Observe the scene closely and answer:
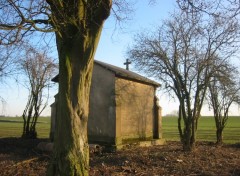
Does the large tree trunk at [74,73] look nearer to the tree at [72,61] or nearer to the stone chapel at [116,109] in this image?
the tree at [72,61]

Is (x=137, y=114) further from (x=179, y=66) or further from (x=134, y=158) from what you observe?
(x=134, y=158)

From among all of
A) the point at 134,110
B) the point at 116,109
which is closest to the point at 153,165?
the point at 116,109

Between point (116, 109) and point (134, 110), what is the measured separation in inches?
83.5

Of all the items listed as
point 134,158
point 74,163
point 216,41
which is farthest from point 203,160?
point 74,163

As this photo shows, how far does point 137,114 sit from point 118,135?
8.74ft

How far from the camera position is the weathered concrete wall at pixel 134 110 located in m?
16.1

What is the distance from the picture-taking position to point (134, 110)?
17.4 metres

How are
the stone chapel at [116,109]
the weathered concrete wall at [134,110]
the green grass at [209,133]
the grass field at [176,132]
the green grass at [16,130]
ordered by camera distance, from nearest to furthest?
1. the stone chapel at [116,109]
2. the weathered concrete wall at [134,110]
3. the green grass at [209,133]
4. the grass field at [176,132]
5. the green grass at [16,130]

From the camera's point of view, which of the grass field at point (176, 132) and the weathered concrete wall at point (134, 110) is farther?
the grass field at point (176, 132)

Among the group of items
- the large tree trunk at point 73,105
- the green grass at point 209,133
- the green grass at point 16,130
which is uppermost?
the large tree trunk at point 73,105

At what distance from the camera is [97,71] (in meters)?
16.8

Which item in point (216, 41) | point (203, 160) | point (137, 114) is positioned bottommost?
point (203, 160)

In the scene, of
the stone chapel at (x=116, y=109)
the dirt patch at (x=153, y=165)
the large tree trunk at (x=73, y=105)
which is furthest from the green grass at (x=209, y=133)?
the large tree trunk at (x=73, y=105)

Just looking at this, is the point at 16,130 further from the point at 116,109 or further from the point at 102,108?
the point at 116,109
